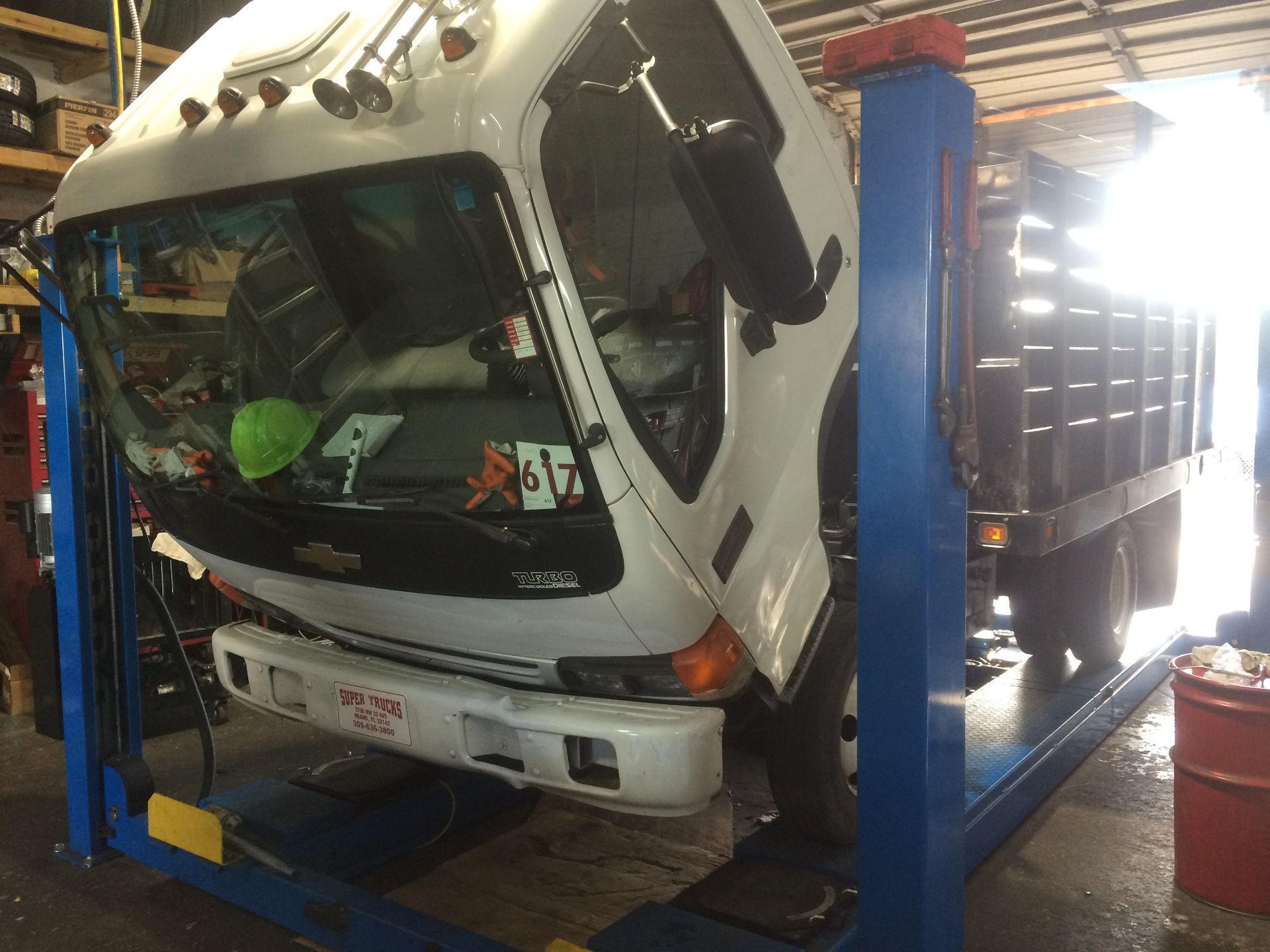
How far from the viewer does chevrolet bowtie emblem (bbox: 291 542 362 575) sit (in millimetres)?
2721

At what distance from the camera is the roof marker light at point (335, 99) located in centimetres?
211

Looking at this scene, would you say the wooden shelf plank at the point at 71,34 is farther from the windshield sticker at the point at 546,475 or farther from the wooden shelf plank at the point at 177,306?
the windshield sticker at the point at 546,475

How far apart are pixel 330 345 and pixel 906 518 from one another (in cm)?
144

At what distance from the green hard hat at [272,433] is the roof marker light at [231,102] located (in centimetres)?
69

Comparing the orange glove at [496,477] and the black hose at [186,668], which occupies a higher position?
the orange glove at [496,477]

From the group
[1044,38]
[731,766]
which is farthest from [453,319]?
[1044,38]

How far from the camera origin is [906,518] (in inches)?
81.7

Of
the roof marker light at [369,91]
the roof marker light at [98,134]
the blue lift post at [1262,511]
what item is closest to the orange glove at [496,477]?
the roof marker light at [369,91]

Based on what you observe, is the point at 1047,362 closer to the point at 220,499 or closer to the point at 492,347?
the point at 492,347

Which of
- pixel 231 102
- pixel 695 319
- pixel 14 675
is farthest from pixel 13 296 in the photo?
pixel 695 319

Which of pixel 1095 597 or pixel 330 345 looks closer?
pixel 330 345

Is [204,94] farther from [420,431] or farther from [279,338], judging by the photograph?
[420,431]

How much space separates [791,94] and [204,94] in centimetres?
150

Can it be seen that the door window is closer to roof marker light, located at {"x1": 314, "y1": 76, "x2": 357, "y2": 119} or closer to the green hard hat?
roof marker light, located at {"x1": 314, "y1": 76, "x2": 357, "y2": 119}
